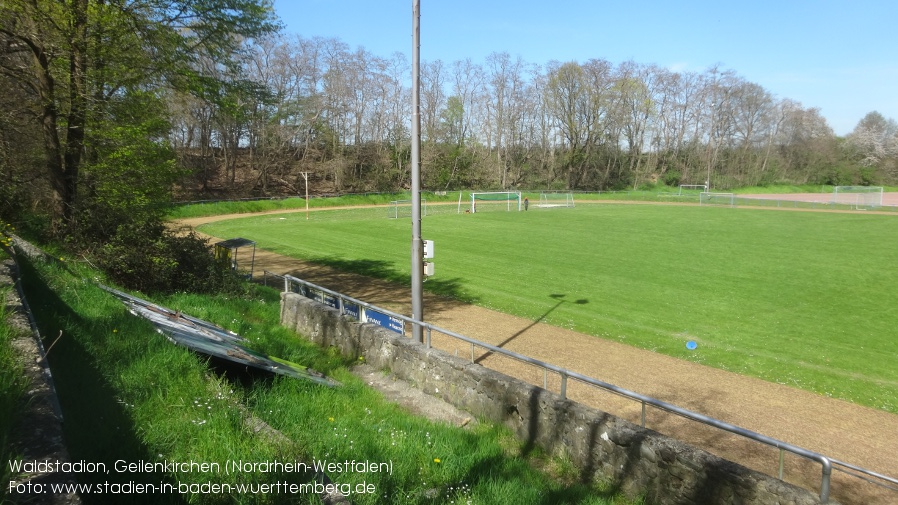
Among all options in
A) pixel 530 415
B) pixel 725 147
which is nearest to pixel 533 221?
pixel 530 415

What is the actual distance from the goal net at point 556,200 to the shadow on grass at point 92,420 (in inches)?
2192

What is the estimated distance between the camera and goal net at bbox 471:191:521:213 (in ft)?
179

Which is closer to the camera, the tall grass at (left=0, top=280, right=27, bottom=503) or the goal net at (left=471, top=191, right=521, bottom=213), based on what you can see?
the tall grass at (left=0, top=280, right=27, bottom=503)

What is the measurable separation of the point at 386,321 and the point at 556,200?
2321 inches

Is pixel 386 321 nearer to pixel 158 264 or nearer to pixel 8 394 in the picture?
pixel 158 264

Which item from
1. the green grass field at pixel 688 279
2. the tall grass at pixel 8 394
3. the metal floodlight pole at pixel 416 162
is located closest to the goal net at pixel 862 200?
the green grass field at pixel 688 279

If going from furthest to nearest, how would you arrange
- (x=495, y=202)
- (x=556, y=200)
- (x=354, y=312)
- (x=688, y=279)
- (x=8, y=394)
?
(x=556, y=200)
(x=495, y=202)
(x=688, y=279)
(x=354, y=312)
(x=8, y=394)

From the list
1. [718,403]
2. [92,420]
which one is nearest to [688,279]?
[718,403]

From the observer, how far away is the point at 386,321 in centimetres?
973

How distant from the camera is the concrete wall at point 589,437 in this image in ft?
15.2

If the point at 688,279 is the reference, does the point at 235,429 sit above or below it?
above

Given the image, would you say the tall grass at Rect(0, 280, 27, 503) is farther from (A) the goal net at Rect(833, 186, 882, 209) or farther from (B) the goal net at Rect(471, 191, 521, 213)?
(A) the goal net at Rect(833, 186, 882, 209)

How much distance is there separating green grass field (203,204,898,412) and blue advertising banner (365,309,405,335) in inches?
241

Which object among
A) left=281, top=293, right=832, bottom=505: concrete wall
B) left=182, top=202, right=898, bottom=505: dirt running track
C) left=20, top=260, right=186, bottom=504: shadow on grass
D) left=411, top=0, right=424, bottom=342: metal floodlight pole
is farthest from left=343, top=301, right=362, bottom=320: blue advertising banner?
left=20, top=260, right=186, bottom=504: shadow on grass
